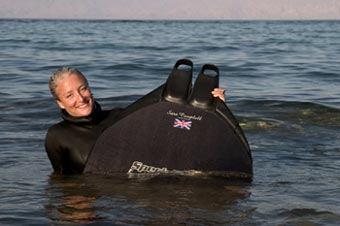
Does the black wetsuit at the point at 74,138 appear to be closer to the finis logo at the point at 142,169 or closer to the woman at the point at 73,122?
the woman at the point at 73,122

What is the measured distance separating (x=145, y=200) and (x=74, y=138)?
0.80 metres

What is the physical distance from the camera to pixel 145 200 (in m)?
5.59

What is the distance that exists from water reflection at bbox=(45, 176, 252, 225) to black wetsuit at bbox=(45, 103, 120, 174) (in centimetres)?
14

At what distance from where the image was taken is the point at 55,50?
26.5 m

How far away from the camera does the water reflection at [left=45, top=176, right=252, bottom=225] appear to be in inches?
201

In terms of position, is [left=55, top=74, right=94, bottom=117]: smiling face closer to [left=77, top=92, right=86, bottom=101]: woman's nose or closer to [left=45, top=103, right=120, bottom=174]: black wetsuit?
[left=77, top=92, right=86, bottom=101]: woman's nose

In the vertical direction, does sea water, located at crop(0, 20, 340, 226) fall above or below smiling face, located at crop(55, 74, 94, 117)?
below

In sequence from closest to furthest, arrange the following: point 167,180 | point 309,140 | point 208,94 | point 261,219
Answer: point 261,219 < point 208,94 < point 167,180 < point 309,140

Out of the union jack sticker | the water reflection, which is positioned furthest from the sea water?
the union jack sticker

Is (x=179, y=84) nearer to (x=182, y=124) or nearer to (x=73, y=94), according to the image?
(x=182, y=124)

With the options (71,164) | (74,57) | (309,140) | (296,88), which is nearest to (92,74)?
(296,88)

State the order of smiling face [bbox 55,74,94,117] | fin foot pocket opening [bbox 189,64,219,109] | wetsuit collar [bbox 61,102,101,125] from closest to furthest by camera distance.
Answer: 1. smiling face [bbox 55,74,94,117]
2. fin foot pocket opening [bbox 189,64,219,109]
3. wetsuit collar [bbox 61,102,101,125]

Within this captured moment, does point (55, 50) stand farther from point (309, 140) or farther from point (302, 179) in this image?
point (302, 179)

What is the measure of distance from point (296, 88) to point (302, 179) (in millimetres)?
7776
